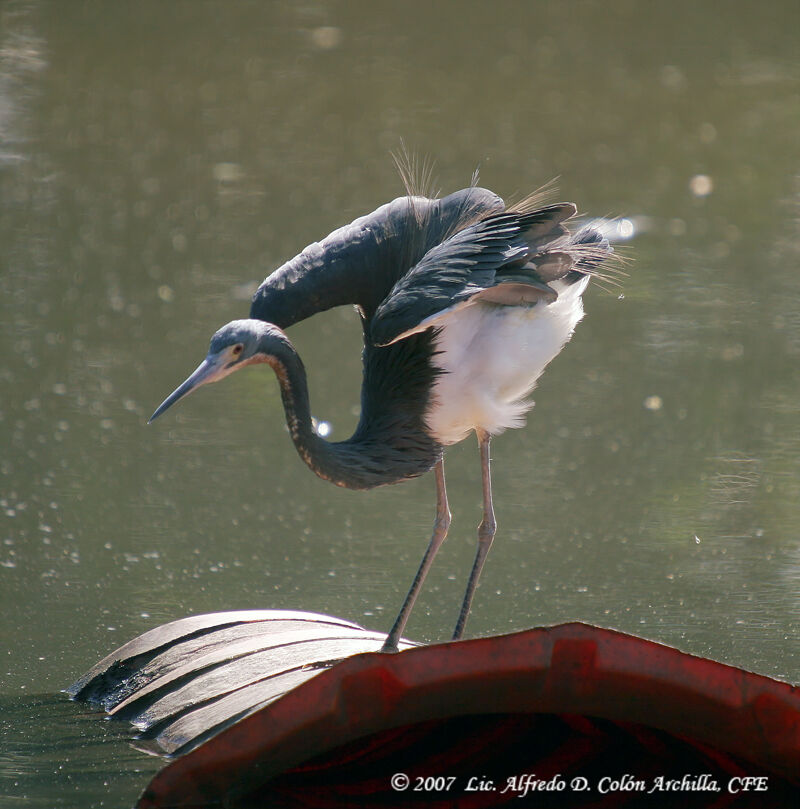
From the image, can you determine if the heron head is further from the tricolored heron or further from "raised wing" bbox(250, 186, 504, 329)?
"raised wing" bbox(250, 186, 504, 329)

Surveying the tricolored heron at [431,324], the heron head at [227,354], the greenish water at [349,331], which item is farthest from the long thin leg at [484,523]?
the heron head at [227,354]

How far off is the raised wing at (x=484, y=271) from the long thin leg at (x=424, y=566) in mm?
591

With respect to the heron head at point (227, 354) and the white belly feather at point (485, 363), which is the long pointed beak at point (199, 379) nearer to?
the heron head at point (227, 354)

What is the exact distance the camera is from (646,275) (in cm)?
746

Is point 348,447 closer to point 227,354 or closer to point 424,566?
point 424,566

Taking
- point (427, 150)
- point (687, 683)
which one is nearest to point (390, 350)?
point (687, 683)

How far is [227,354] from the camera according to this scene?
3.67 metres

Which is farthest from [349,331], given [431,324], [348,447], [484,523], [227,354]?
[227,354]

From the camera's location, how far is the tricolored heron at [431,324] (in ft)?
12.8

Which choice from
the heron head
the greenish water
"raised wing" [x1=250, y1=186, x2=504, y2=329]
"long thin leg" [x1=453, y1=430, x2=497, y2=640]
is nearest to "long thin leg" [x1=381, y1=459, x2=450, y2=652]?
"long thin leg" [x1=453, y1=430, x2=497, y2=640]

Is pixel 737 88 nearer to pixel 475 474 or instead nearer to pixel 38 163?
pixel 38 163

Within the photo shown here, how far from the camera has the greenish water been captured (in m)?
4.62

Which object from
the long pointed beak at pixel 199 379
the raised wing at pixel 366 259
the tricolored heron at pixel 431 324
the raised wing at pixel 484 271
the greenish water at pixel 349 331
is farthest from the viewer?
the greenish water at pixel 349 331

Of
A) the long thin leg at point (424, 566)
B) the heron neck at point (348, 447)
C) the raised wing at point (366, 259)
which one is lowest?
the long thin leg at point (424, 566)
